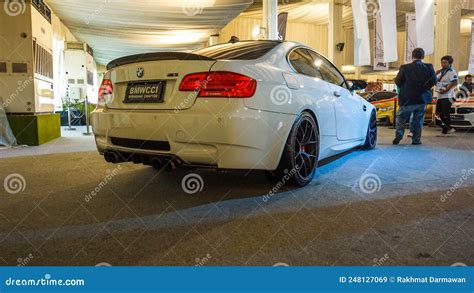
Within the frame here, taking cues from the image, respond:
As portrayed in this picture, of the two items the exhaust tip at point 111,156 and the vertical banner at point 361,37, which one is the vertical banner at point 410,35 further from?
the exhaust tip at point 111,156

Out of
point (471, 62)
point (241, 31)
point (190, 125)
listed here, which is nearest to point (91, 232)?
point (190, 125)

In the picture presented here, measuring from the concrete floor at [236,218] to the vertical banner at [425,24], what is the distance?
8.28 meters

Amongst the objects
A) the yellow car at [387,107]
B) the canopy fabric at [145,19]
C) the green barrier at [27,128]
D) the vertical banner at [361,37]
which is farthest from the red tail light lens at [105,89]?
the vertical banner at [361,37]

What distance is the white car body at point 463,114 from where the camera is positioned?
9453 mm

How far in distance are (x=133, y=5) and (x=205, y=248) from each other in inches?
377

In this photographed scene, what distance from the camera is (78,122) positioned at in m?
13.6

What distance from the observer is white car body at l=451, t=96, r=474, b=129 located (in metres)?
9.45

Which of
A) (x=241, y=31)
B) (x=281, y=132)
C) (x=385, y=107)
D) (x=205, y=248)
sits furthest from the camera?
(x=241, y=31)

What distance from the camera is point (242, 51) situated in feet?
11.1

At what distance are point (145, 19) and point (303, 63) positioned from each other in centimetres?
914

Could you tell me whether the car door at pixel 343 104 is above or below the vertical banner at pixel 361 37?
below

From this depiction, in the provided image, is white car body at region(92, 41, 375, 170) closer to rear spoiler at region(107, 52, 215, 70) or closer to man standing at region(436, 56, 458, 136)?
rear spoiler at region(107, 52, 215, 70)

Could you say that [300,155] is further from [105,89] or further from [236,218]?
[105,89]
